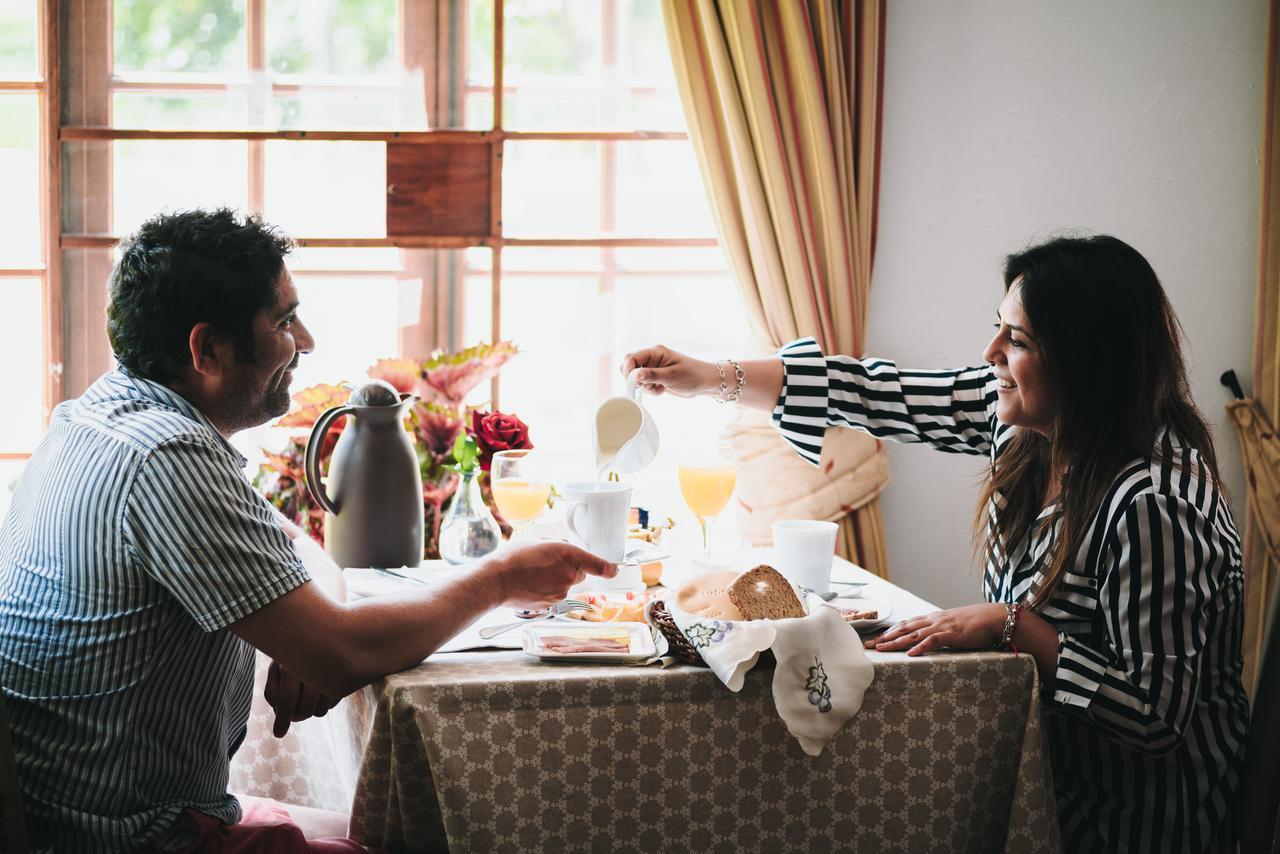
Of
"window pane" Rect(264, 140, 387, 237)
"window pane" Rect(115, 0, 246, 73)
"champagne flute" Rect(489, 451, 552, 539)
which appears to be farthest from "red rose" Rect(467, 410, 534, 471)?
"window pane" Rect(115, 0, 246, 73)

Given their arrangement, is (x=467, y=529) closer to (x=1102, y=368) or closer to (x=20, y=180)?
(x=1102, y=368)

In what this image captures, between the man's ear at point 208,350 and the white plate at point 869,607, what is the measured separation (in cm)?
86

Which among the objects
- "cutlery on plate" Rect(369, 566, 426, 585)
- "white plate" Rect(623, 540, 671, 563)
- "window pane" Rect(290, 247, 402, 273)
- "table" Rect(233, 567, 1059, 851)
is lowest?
"table" Rect(233, 567, 1059, 851)

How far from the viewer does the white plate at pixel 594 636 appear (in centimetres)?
131

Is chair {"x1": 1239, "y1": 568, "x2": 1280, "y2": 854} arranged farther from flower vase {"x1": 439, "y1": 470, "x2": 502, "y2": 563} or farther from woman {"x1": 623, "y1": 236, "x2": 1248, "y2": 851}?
flower vase {"x1": 439, "y1": 470, "x2": 502, "y2": 563}

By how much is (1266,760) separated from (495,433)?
1268mm

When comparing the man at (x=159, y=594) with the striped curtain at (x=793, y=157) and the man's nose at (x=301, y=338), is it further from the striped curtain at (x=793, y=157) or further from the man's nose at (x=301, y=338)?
the striped curtain at (x=793, y=157)

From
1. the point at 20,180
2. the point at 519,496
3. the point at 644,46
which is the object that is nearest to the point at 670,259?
the point at 644,46

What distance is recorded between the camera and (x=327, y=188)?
9.09 feet

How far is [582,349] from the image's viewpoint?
2928 mm

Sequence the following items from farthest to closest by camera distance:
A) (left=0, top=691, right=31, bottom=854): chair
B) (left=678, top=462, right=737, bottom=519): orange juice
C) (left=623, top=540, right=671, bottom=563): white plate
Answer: (left=678, top=462, right=737, bottom=519): orange juice → (left=623, top=540, right=671, bottom=563): white plate → (left=0, top=691, right=31, bottom=854): chair

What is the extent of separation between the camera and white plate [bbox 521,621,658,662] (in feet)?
4.28

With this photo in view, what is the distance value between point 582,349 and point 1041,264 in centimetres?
155

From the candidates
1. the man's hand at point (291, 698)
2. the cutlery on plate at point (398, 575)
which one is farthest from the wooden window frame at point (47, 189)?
the man's hand at point (291, 698)
